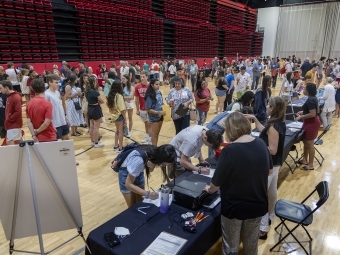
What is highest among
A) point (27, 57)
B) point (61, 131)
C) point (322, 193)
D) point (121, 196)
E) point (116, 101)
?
point (27, 57)

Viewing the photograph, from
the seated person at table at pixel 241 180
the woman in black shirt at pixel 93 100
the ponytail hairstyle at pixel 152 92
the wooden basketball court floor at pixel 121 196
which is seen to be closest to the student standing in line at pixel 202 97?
the wooden basketball court floor at pixel 121 196

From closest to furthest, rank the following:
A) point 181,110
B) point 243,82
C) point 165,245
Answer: point 165,245 < point 181,110 < point 243,82

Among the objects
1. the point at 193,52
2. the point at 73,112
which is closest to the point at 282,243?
the point at 73,112

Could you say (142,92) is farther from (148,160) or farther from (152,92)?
(148,160)

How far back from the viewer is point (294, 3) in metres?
24.9

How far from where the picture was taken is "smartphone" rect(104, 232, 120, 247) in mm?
1723

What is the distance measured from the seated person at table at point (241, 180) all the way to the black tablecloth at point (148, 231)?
5.7 inches

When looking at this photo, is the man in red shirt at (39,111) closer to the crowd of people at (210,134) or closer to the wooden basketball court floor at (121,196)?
the crowd of people at (210,134)

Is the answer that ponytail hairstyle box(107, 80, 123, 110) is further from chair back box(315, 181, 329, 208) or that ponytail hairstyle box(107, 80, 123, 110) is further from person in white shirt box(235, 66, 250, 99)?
person in white shirt box(235, 66, 250, 99)

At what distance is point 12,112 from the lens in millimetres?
3793

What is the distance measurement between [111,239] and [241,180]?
97 cm

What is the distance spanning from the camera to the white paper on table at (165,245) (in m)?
1.66

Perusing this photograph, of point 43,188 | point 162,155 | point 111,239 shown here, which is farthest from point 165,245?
point 43,188

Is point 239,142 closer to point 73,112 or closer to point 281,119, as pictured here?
point 281,119
